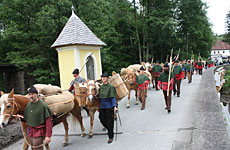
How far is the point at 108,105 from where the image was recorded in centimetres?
636

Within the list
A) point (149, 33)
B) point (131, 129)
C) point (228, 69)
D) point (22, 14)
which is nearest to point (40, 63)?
point (22, 14)

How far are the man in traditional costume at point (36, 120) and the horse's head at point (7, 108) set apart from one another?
0.94ft

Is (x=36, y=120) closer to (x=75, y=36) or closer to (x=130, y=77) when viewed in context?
(x=130, y=77)

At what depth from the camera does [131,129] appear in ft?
24.0

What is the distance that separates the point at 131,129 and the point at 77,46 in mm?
6682

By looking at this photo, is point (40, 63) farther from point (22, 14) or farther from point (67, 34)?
point (67, 34)

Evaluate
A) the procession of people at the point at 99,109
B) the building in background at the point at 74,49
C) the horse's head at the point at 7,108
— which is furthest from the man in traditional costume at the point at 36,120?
the building in background at the point at 74,49

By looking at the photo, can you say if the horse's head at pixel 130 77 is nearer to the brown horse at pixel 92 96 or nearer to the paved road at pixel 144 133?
the paved road at pixel 144 133

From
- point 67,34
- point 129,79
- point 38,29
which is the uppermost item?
point 38,29

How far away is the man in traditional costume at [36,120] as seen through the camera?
14.6 ft

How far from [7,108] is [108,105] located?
2941 mm

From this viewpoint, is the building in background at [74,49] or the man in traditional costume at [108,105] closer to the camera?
the man in traditional costume at [108,105]

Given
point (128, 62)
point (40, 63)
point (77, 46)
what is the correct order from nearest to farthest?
point (77, 46) < point (40, 63) < point (128, 62)

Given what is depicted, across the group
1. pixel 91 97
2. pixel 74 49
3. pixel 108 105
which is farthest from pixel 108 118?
pixel 74 49
